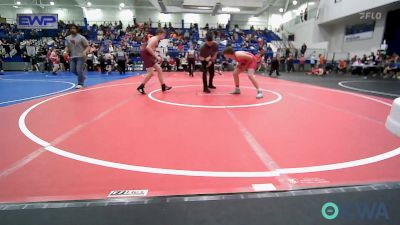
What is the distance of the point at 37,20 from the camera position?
19.1 m

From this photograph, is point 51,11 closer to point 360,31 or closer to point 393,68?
point 360,31

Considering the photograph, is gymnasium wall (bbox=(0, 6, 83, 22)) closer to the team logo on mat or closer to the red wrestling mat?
the red wrestling mat

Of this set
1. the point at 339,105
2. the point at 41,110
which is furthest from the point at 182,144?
the point at 339,105

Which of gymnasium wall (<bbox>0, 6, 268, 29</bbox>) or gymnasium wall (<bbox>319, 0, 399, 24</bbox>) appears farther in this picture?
gymnasium wall (<bbox>0, 6, 268, 29</bbox>)

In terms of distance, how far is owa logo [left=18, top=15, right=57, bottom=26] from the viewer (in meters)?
18.9

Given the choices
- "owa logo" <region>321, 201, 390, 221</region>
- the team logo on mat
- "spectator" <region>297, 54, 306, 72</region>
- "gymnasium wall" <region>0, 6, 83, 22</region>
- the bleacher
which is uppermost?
"gymnasium wall" <region>0, 6, 83, 22</region>

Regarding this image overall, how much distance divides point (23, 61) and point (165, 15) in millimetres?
20923

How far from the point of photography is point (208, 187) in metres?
1.89

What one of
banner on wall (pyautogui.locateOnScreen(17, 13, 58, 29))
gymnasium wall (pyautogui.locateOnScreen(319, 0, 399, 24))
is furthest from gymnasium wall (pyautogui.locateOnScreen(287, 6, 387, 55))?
banner on wall (pyautogui.locateOnScreen(17, 13, 58, 29))

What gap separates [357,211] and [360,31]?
24.2 metres

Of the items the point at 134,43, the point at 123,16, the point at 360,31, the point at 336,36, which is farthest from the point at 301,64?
the point at 123,16

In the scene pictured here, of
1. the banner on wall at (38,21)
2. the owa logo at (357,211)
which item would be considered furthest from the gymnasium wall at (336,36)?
the banner on wall at (38,21)

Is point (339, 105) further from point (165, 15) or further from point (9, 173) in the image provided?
point (165, 15)

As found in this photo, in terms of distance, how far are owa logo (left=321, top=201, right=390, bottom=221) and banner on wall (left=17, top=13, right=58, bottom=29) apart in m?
22.2
